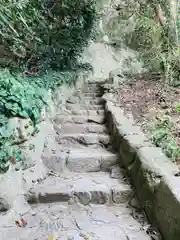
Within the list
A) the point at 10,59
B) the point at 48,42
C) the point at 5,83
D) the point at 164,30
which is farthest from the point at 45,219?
the point at 164,30

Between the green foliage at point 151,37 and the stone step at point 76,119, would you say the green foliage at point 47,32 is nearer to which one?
the stone step at point 76,119

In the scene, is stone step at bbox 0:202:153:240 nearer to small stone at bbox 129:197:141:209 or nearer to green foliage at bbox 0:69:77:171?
small stone at bbox 129:197:141:209

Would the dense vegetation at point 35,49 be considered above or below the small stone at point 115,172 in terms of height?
above

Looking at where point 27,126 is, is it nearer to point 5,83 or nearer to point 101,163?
point 5,83

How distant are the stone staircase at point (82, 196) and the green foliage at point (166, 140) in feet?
1.53

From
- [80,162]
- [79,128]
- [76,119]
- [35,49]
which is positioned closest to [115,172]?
[80,162]

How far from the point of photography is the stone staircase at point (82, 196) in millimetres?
1923

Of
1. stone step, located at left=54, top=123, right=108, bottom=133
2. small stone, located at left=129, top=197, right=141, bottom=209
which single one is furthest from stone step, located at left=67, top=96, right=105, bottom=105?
small stone, located at left=129, top=197, right=141, bottom=209

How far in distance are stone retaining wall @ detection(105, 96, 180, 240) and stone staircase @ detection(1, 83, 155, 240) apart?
13 cm

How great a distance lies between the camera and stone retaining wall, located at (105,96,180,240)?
165cm

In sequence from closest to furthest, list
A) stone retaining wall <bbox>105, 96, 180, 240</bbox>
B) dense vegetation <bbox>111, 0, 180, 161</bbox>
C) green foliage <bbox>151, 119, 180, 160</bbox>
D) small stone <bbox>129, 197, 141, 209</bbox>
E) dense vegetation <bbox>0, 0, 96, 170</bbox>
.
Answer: stone retaining wall <bbox>105, 96, 180, 240</bbox> → small stone <bbox>129, 197, 141, 209</bbox> → green foliage <bbox>151, 119, 180, 160</bbox> → dense vegetation <bbox>0, 0, 96, 170</bbox> → dense vegetation <bbox>111, 0, 180, 161</bbox>

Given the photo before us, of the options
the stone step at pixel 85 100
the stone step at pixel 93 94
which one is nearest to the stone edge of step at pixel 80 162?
the stone step at pixel 85 100

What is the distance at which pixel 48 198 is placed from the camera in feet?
7.50

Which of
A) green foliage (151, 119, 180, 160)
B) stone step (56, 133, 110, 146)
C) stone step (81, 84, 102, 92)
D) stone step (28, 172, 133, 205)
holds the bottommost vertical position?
stone step (28, 172, 133, 205)
